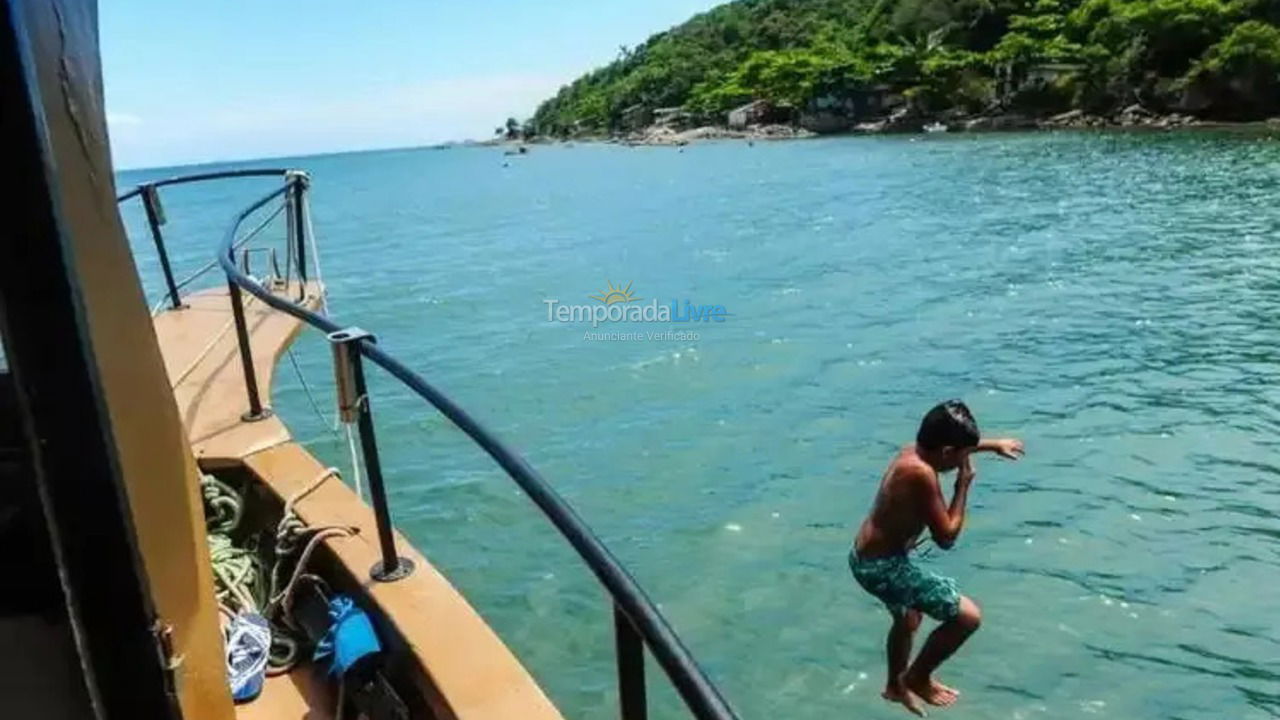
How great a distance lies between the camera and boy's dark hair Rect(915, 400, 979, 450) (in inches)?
194

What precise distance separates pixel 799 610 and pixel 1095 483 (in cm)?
367

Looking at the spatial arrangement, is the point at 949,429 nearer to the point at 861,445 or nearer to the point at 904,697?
the point at 904,697

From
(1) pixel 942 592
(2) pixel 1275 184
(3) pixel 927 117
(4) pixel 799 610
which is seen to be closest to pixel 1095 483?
(4) pixel 799 610

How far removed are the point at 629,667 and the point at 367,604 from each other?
1.89 m

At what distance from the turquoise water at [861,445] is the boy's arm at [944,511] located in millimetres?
1446

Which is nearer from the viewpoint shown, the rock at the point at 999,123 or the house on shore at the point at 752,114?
the rock at the point at 999,123

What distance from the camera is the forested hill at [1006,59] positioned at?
60.1 m

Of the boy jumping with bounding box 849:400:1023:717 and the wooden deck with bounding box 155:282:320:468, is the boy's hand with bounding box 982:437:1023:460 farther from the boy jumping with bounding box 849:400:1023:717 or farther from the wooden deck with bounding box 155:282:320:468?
the wooden deck with bounding box 155:282:320:468

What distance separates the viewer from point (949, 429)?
4.94m

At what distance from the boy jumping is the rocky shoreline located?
59.3 m

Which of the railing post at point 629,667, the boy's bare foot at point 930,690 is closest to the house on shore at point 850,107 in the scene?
the boy's bare foot at point 930,690

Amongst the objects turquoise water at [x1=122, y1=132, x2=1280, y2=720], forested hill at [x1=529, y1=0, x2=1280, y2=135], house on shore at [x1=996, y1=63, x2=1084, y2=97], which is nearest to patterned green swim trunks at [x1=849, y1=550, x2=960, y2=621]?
turquoise water at [x1=122, y1=132, x2=1280, y2=720]

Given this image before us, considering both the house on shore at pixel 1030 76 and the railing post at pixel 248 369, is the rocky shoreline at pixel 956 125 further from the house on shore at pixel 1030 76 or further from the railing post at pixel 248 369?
the railing post at pixel 248 369

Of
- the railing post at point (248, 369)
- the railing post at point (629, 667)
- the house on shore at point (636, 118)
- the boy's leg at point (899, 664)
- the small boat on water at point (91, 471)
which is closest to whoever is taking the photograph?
the small boat on water at point (91, 471)
